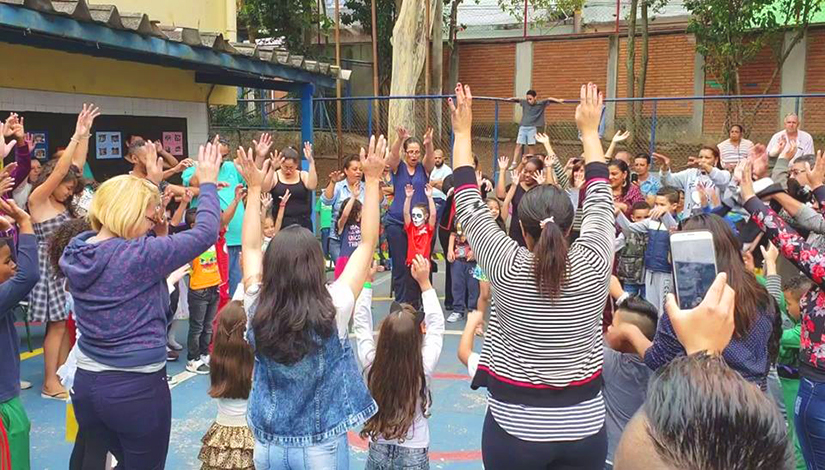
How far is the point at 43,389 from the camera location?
6.01 m

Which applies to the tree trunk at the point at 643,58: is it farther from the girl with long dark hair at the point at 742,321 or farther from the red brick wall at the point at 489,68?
the girl with long dark hair at the point at 742,321

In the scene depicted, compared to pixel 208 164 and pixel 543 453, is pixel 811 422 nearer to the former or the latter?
pixel 543 453

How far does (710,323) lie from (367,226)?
1.76 meters

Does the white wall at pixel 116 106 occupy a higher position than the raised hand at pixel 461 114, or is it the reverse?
the white wall at pixel 116 106

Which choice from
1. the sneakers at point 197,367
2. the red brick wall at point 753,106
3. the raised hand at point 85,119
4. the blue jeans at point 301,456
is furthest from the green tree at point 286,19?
the blue jeans at point 301,456

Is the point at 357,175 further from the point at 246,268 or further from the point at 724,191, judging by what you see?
the point at 246,268

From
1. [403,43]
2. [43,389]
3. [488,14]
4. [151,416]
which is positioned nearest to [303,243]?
[151,416]

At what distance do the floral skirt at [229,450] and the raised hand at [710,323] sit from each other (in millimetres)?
2637

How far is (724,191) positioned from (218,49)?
6137 mm

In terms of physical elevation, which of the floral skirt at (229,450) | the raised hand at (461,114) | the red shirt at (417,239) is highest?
the raised hand at (461,114)

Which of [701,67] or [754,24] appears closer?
[754,24]

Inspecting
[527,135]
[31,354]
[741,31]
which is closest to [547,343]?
[31,354]

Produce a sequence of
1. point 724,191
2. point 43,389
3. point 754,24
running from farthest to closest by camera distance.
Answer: point 754,24 → point 724,191 → point 43,389

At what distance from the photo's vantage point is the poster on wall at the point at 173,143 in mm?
11438
